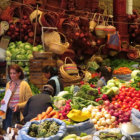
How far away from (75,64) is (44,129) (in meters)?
5.10

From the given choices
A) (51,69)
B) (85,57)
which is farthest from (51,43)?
(85,57)

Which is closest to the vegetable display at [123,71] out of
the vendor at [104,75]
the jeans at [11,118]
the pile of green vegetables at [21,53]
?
the pile of green vegetables at [21,53]

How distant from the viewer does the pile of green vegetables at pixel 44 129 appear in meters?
3.02

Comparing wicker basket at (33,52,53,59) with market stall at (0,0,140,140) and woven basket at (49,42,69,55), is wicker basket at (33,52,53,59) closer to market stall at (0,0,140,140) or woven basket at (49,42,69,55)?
market stall at (0,0,140,140)

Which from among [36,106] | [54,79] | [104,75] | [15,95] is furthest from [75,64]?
[36,106]

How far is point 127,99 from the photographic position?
177 inches

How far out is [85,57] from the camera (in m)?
10.9

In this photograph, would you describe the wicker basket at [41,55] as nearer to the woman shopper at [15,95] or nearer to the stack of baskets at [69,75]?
the stack of baskets at [69,75]

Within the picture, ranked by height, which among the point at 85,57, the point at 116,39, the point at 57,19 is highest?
the point at 57,19

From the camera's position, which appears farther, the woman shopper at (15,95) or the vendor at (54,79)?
the vendor at (54,79)

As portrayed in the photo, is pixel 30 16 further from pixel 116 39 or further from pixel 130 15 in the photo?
pixel 130 15

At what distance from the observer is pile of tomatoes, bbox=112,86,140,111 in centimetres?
421

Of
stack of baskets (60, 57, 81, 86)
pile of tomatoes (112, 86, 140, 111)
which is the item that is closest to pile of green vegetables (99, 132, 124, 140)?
pile of tomatoes (112, 86, 140, 111)

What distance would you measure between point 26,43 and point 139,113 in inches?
206
